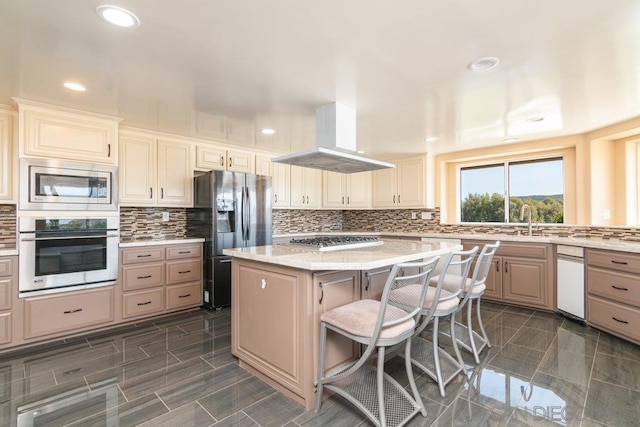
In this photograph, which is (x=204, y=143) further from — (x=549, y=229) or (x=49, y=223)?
(x=549, y=229)

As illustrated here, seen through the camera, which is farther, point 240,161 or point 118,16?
point 240,161

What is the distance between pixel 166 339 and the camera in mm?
2980

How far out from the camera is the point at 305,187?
17.6ft

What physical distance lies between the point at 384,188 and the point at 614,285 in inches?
131

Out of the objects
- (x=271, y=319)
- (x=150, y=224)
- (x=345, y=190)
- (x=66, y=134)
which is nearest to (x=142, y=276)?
(x=150, y=224)

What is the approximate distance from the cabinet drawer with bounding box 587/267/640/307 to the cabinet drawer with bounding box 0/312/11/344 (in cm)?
540

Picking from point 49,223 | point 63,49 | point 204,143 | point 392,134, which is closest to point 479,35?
point 392,134

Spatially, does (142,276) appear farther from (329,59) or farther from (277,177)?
(329,59)

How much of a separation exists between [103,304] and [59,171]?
4.40ft

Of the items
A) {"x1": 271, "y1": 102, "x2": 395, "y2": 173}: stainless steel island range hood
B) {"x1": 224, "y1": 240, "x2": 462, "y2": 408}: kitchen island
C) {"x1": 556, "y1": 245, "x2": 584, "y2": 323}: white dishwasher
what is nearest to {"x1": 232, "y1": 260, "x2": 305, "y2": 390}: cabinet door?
{"x1": 224, "y1": 240, "x2": 462, "y2": 408}: kitchen island

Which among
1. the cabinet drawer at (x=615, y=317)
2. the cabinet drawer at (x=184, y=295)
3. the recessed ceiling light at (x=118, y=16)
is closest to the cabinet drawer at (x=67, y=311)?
the cabinet drawer at (x=184, y=295)

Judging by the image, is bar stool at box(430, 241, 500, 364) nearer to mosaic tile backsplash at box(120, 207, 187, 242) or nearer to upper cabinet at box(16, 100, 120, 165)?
mosaic tile backsplash at box(120, 207, 187, 242)

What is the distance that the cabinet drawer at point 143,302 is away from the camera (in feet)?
10.9

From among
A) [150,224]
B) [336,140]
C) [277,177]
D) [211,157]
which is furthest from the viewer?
[277,177]
